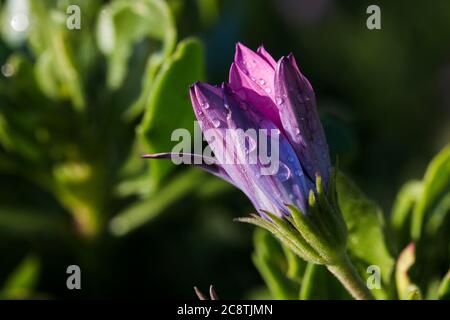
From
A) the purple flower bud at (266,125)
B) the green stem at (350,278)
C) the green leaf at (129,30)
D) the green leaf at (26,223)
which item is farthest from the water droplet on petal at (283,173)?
the green leaf at (26,223)

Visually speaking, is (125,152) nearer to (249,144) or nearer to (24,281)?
(24,281)

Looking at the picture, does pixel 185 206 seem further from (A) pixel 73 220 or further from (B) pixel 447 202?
(B) pixel 447 202

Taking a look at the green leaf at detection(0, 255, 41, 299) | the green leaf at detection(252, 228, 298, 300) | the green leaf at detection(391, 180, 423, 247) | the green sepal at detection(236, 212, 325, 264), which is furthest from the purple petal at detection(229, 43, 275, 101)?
the green leaf at detection(0, 255, 41, 299)

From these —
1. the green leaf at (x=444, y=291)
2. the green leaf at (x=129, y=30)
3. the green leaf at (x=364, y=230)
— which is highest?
the green leaf at (x=129, y=30)

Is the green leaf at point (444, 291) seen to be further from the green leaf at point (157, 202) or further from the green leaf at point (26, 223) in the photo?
the green leaf at point (26, 223)
